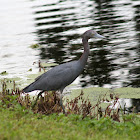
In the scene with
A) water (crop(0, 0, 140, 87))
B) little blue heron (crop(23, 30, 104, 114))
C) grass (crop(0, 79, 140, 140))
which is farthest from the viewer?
water (crop(0, 0, 140, 87))

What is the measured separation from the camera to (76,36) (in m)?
15.5

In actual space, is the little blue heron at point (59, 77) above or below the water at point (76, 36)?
below

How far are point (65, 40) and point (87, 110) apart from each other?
8223 millimetres

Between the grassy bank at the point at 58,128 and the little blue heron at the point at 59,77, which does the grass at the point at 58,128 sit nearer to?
the grassy bank at the point at 58,128

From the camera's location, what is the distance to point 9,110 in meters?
6.47

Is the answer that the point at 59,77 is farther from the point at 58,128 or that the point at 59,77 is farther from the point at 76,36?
the point at 76,36

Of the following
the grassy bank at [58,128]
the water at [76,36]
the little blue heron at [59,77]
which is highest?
the water at [76,36]

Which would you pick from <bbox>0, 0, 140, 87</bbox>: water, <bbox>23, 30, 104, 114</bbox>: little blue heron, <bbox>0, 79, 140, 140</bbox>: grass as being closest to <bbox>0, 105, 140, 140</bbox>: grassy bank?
<bbox>0, 79, 140, 140</bbox>: grass

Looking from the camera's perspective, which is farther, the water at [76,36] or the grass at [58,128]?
the water at [76,36]

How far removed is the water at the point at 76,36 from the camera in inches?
422

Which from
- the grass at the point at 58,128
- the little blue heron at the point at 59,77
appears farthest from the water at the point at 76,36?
the grass at the point at 58,128

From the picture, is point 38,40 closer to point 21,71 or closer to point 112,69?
point 21,71

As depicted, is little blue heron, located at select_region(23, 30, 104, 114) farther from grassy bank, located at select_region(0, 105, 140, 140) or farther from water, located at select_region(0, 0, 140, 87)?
water, located at select_region(0, 0, 140, 87)

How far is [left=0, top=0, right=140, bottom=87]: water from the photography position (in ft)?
35.2
